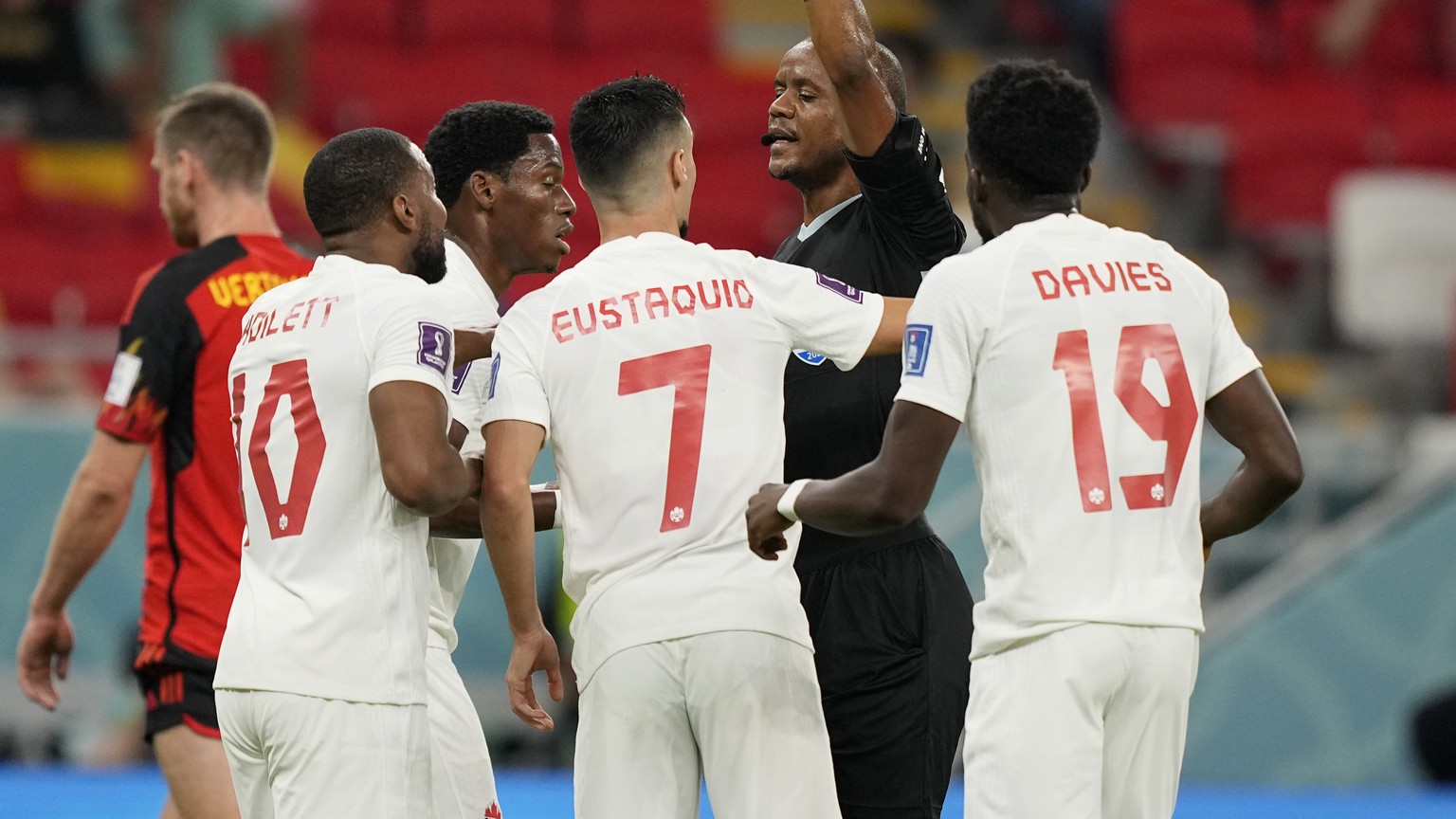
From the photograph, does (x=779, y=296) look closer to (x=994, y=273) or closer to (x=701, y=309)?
(x=701, y=309)

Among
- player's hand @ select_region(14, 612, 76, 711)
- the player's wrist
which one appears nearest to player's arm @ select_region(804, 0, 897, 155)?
the player's wrist

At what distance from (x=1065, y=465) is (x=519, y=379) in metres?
1.11

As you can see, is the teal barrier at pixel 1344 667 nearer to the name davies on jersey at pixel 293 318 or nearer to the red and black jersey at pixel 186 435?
the red and black jersey at pixel 186 435

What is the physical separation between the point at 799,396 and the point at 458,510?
85 cm

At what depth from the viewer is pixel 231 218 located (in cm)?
519

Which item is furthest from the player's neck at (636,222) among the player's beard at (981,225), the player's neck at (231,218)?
the player's neck at (231,218)

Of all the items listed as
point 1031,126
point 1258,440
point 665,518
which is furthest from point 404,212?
point 1258,440

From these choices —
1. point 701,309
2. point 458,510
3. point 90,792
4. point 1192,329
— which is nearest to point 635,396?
point 701,309

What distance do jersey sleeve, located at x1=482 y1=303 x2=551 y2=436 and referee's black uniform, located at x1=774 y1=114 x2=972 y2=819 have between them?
2.64 feet

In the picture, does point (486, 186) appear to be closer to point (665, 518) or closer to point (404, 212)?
point (404, 212)

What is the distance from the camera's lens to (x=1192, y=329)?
133 inches

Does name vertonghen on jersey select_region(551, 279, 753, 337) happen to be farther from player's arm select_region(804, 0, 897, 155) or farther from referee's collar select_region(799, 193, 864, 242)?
referee's collar select_region(799, 193, 864, 242)

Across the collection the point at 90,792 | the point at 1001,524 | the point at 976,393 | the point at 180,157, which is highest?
the point at 180,157

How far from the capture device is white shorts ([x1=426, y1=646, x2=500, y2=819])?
4.06 metres
